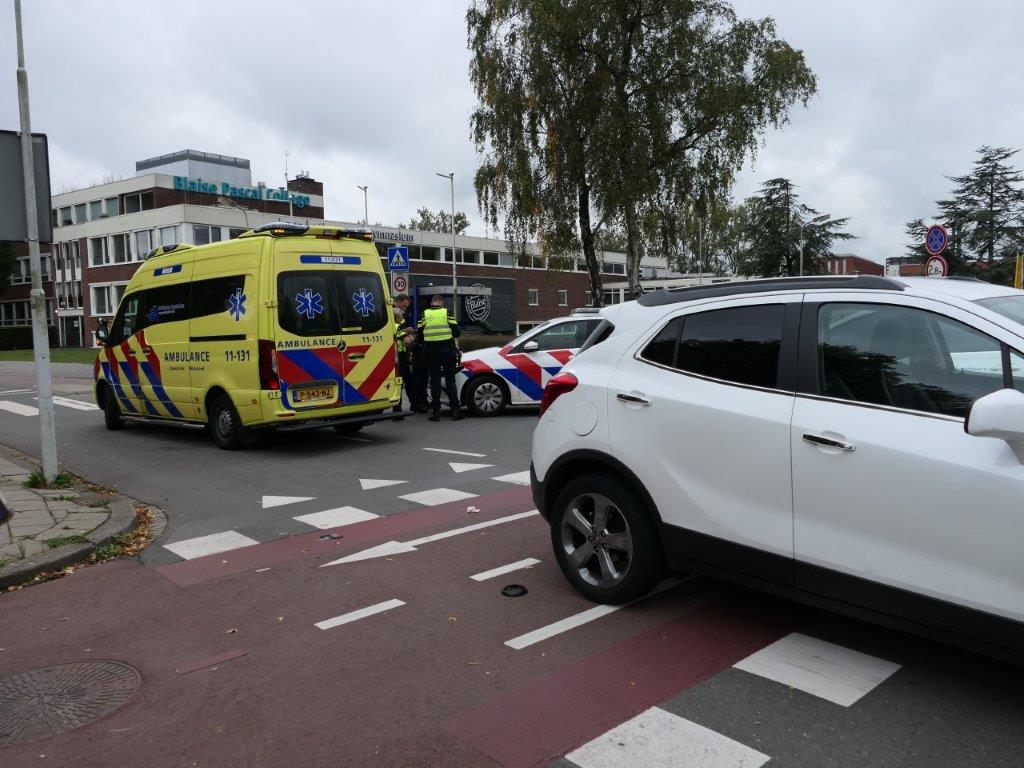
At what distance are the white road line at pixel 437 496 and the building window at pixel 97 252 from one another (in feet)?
185

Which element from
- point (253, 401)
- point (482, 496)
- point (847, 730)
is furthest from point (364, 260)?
point (847, 730)

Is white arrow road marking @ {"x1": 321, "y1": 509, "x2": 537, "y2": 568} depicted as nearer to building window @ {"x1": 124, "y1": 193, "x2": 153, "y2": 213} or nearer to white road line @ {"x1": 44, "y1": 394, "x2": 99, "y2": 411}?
white road line @ {"x1": 44, "y1": 394, "x2": 99, "y2": 411}

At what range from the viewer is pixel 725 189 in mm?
25672

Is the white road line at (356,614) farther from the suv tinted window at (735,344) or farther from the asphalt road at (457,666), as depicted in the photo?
the suv tinted window at (735,344)

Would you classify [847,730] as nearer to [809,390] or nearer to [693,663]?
[693,663]

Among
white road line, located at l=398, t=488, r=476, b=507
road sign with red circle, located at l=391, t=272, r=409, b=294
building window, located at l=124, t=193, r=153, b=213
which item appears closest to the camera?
white road line, located at l=398, t=488, r=476, b=507

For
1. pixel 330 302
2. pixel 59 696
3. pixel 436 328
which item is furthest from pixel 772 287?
pixel 436 328

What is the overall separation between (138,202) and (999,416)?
58758mm

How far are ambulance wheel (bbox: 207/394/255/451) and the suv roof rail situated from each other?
6.77 m

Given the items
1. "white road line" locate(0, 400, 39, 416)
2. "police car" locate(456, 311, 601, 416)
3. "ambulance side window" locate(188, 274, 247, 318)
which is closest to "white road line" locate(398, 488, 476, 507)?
"ambulance side window" locate(188, 274, 247, 318)

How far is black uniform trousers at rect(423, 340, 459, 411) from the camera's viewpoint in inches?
481

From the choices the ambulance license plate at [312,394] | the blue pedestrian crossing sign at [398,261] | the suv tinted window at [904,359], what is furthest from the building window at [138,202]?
the suv tinted window at [904,359]

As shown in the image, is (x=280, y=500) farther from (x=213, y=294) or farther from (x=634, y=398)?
(x=634, y=398)

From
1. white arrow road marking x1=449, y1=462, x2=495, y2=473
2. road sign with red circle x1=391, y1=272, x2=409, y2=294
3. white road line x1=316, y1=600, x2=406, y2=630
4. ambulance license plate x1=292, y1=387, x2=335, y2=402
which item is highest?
road sign with red circle x1=391, y1=272, x2=409, y2=294
